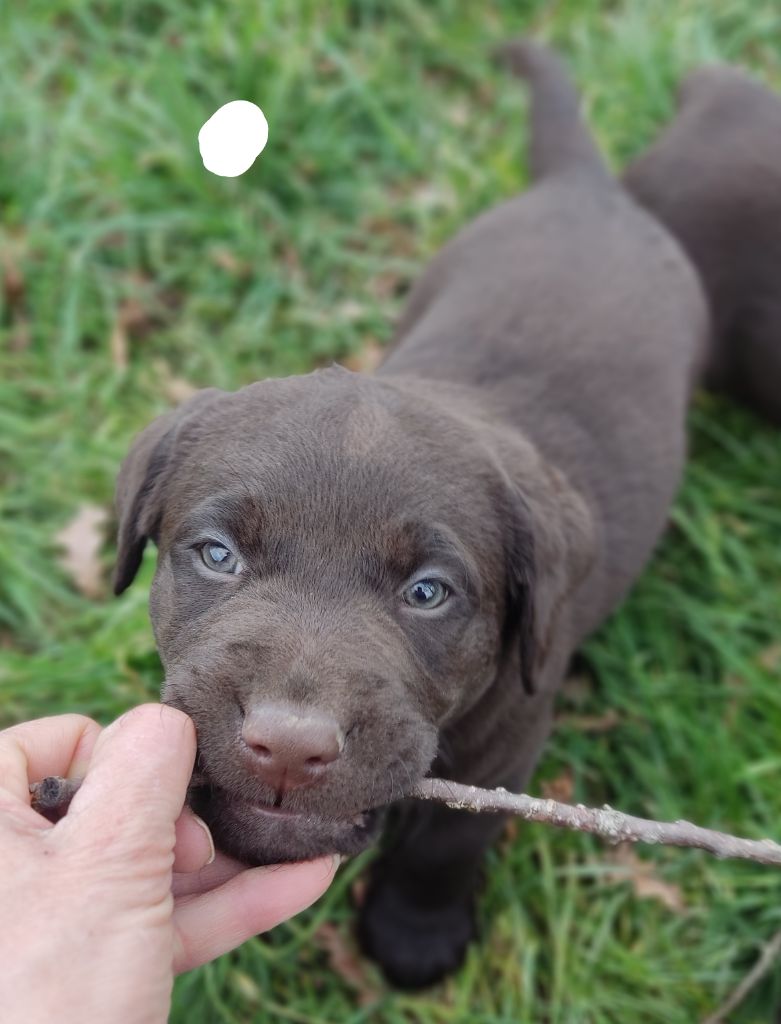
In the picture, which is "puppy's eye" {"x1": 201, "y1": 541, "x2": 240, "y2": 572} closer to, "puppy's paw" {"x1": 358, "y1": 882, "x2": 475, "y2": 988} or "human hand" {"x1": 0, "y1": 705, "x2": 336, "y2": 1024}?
"human hand" {"x1": 0, "y1": 705, "x2": 336, "y2": 1024}

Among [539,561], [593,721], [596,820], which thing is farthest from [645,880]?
[596,820]

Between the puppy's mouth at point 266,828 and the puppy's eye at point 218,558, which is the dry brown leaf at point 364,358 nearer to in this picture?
the puppy's eye at point 218,558

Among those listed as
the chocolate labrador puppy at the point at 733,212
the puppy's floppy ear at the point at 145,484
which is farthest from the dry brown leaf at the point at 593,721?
the puppy's floppy ear at the point at 145,484

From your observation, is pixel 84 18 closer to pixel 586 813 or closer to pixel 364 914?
pixel 364 914

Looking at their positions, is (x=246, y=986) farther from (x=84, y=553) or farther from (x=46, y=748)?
(x=84, y=553)

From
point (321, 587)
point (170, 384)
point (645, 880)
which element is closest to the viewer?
point (321, 587)
